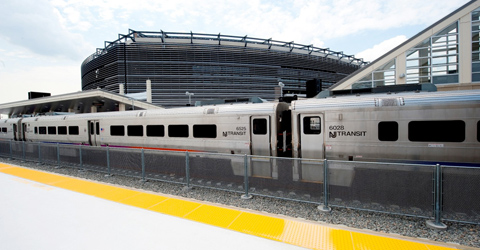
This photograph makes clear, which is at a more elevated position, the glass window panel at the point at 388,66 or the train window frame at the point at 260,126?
the glass window panel at the point at 388,66

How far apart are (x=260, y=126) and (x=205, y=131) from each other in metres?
2.93

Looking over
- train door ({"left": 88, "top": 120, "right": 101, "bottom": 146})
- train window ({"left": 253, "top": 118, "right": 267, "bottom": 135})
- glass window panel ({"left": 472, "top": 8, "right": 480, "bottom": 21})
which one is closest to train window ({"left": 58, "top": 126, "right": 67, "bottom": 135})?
train door ({"left": 88, "top": 120, "right": 101, "bottom": 146})

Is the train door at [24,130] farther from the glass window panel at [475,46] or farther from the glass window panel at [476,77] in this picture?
the glass window panel at [475,46]

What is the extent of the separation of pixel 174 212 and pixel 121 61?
214 feet

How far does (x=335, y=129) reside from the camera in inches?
327

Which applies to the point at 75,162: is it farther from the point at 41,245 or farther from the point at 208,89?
the point at 208,89

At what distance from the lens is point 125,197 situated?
737 centimetres

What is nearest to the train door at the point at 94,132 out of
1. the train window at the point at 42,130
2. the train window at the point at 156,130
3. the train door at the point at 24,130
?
the train window at the point at 156,130

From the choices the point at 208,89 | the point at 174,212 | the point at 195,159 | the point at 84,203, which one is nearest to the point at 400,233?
the point at 174,212

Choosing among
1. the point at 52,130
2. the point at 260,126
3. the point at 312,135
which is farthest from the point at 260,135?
the point at 52,130

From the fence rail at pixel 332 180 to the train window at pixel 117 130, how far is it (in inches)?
175

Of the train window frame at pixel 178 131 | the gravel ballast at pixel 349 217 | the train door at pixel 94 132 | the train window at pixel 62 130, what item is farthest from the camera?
the train window at pixel 62 130

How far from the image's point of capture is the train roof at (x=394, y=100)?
22.7 feet

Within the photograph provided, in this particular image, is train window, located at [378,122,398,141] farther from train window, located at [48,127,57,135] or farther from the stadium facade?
the stadium facade
